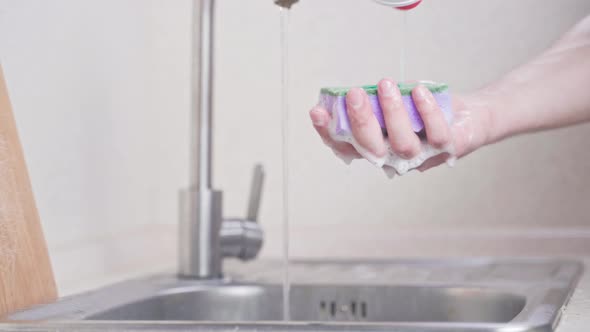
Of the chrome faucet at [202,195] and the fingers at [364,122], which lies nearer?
the fingers at [364,122]

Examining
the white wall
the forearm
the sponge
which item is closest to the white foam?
the sponge

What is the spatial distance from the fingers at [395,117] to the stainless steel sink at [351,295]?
0.27 metres

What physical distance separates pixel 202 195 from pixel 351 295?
0.21 metres

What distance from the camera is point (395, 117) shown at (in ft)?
1.89

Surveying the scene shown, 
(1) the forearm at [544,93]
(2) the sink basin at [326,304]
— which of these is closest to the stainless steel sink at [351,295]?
(2) the sink basin at [326,304]

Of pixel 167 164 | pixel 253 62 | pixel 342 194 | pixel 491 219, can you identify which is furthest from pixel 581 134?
pixel 167 164

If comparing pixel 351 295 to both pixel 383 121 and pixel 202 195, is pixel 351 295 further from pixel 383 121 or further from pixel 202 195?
pixel 383 121

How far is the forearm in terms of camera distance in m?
0.76

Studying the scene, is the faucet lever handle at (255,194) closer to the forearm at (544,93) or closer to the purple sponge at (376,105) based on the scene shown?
the forearm at (544,93)

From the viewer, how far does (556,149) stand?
1.26m

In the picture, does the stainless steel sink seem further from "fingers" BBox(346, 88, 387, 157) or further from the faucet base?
"fingers" BBox(346, 88, 387, 157)

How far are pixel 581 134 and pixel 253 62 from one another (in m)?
0.52

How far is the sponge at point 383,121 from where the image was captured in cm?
59

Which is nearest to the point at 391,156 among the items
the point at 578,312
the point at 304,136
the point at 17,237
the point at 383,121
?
the point at 383,121
